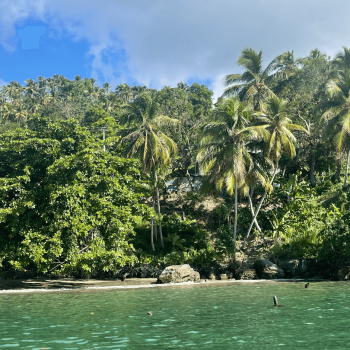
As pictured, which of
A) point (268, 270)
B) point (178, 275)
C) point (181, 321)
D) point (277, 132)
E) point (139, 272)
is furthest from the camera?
point (277, 132)

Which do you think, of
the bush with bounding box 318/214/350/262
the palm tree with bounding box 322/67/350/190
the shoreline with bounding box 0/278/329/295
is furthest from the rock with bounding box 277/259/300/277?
the palm tree with bounding box 322/67/350/190

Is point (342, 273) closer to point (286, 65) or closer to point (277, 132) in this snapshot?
point (277, 132)

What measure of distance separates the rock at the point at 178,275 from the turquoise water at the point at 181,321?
222 inches

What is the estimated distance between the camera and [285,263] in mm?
28047

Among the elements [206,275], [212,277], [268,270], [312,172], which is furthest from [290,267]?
[312,172]

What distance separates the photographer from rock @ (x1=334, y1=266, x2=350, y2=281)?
24609 millimetres

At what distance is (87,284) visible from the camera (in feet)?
84.3

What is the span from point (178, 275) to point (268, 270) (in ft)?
20.0

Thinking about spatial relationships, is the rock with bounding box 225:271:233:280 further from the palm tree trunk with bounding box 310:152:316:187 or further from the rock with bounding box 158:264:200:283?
the palm tree trunk with bounding box 310:152:316:187

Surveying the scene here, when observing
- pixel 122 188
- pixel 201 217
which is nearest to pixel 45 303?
pixel 122 188

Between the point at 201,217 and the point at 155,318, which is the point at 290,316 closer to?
the point at 155,318

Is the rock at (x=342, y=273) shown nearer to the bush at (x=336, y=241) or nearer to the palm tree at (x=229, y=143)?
the bush at (x=336, y=241)

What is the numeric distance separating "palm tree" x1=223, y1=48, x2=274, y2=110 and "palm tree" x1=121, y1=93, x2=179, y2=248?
32.9 feet

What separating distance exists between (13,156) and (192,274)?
14.1 meters
